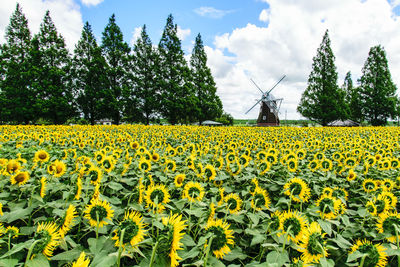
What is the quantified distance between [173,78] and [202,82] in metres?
6.60

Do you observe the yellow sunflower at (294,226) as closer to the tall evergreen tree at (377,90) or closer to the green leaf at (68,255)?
the green leaf at (68,255)

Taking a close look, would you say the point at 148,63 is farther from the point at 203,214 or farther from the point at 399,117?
the point at 399,117

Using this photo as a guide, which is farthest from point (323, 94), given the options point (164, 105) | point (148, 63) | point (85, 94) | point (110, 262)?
point (110, 262)

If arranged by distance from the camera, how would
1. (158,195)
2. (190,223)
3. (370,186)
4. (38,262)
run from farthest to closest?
(370,186), (158,195), (190,223), (38,262)

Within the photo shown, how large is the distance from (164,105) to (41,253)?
104 ft

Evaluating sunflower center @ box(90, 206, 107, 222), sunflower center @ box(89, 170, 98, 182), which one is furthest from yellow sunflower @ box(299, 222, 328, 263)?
sunflower center @ box(89, 170, 98, 182)

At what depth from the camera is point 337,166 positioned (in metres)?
3.51

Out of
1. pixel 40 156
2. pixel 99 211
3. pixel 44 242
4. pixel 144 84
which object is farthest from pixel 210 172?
pixel 144 84

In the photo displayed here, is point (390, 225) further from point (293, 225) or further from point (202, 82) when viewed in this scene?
point (202, 82)

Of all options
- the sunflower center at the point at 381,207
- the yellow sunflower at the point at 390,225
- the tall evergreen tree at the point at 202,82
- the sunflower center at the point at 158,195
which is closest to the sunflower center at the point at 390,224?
the yellow sunflower at the point at 390,225

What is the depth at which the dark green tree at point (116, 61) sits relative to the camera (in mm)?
29328

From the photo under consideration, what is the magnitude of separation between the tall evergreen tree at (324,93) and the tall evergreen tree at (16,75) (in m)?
39.3

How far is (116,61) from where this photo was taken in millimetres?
30359

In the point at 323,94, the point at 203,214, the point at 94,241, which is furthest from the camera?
the point at 323,94
